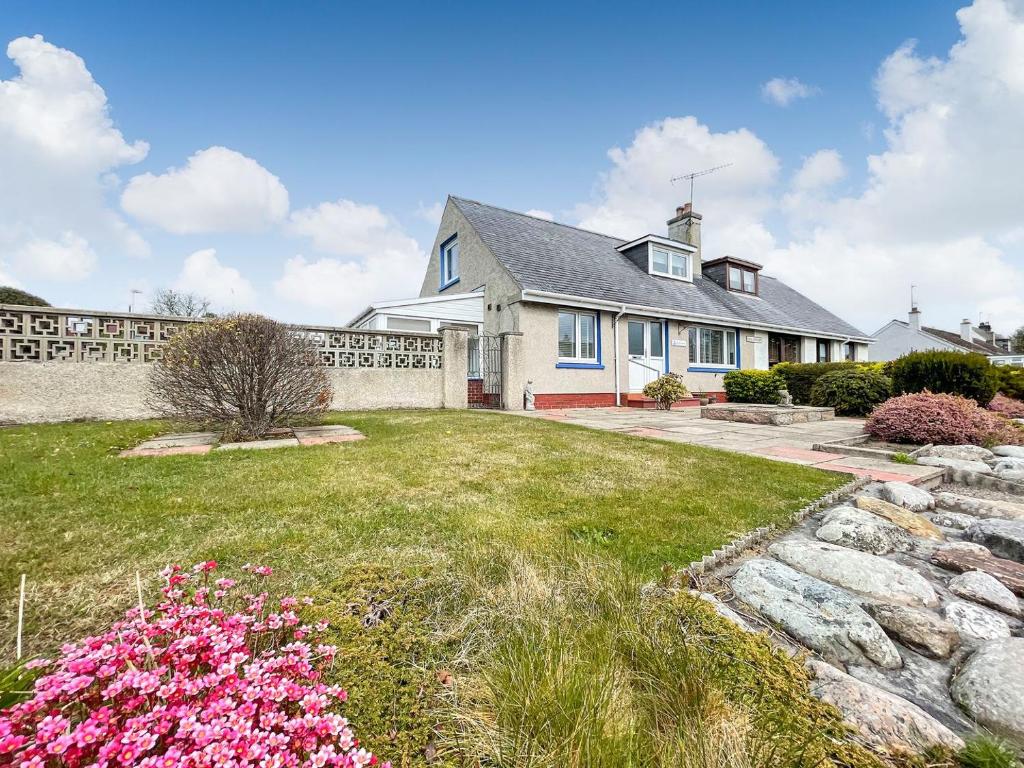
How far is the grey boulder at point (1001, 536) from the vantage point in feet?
8.44

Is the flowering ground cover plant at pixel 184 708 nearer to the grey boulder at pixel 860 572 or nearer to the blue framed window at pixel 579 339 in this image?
the grey boulder at pixel 860 572

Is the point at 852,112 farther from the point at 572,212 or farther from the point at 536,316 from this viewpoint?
the point at 572,212

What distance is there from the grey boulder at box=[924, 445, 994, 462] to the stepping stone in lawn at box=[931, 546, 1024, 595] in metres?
3.26

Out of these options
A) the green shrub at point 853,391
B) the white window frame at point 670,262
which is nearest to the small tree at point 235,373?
the green shrub at point 853,391

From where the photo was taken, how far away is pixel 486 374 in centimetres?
1173

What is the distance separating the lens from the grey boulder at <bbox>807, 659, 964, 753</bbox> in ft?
4.00

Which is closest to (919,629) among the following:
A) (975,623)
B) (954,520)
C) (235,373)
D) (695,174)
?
(975,623)

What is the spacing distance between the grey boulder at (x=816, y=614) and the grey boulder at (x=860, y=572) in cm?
24

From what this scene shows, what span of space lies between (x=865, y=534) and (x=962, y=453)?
158 inches

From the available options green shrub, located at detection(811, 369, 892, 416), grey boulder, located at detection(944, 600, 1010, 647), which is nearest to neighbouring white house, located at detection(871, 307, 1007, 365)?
green shrub, located at detection(811, 369, 892, 416)

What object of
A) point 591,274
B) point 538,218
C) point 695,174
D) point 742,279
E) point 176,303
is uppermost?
point 695,174

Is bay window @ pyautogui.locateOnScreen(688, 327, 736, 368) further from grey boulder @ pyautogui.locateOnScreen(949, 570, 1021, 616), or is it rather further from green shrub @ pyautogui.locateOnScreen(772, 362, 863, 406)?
grey boulder @ pyautogui.locateOnScreen(949, 570, 1021, 616)

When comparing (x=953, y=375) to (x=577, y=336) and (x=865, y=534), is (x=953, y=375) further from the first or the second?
(x=865, y=534)

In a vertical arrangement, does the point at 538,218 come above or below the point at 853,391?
above
